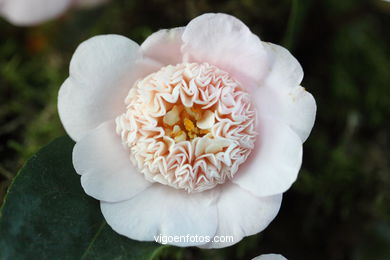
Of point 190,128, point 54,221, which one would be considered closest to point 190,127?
point 190,128

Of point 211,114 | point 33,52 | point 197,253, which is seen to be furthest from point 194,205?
point 33,52

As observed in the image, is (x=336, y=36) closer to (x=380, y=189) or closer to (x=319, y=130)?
(x=319, y=130)

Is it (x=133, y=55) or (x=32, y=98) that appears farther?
(x=32, y=98)

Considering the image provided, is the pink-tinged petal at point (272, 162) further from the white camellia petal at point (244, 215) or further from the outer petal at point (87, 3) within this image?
the outer petal at point (87, 3)

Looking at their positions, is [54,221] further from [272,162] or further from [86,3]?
[86,3]

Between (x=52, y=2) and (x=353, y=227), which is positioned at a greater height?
(x=52, y=2)
